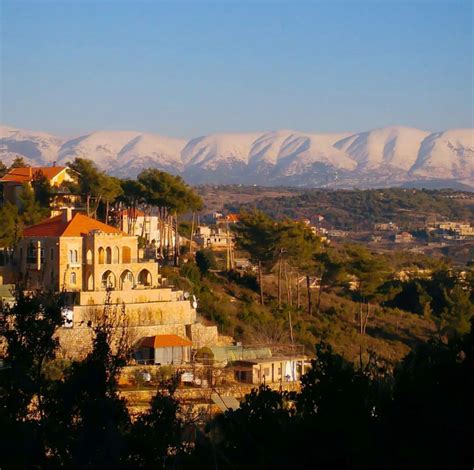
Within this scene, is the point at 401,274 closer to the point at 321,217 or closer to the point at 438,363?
the point at 438,363

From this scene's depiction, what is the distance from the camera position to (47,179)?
119 feet

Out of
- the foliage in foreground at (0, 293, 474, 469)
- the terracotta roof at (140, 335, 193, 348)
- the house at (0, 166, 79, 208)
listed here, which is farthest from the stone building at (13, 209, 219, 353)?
the foliage in foreground at (0, 293, 474, 469)

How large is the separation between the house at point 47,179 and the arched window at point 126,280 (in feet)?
21.6

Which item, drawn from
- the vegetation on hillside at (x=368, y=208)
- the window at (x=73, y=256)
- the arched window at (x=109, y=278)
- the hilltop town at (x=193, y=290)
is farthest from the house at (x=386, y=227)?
the window at (x=73, y=256)

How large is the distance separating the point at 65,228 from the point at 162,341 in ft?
14.2

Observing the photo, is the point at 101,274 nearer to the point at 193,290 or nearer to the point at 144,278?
the point at 144,278

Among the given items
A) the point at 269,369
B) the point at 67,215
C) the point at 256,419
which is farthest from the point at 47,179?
the point at 256,419

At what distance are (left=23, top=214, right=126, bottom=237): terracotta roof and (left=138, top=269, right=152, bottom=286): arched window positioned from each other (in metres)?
1.39

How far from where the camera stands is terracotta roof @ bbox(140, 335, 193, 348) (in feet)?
91.0

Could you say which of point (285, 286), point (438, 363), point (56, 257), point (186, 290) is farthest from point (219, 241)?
point (438, 363)

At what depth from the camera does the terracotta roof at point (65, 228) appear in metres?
30.0

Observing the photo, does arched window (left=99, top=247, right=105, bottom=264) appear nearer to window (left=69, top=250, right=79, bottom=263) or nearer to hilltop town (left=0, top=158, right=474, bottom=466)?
hilltop town (left=0, top=158, right=474, bottom=466)

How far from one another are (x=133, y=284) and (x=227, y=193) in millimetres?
93811

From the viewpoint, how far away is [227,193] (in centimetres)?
12381
